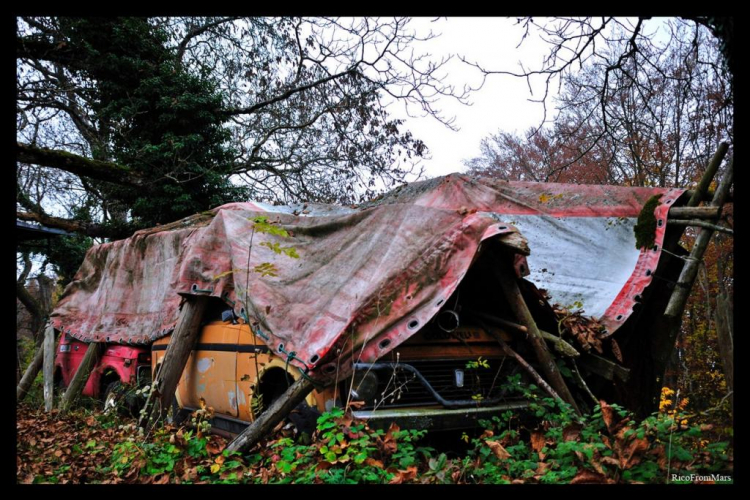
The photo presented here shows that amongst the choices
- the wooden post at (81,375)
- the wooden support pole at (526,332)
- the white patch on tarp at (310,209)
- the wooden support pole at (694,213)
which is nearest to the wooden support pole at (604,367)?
the wooden support pole at (526,332)

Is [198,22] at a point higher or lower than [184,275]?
higher

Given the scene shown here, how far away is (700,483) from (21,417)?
913cm

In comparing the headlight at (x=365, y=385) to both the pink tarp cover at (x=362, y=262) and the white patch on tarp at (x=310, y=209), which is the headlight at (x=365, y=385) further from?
the white patch on tarp at (x=310, y=209)

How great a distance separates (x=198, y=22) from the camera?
21594 millimetres

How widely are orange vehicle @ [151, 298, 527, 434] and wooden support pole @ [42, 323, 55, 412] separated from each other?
178 inches

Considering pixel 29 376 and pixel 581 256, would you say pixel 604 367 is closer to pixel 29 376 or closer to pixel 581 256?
pixel 581 256

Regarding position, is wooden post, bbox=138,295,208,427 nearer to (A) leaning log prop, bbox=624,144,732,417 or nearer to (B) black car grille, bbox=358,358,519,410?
(B) black car grille, bbox=358,358,519,410

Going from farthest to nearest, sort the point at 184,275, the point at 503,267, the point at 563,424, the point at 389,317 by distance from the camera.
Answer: the point at 184,275 → the point at 503,267 → the point at 389,317 → the point at 563,424

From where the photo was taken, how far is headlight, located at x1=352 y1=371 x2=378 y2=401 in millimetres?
5328

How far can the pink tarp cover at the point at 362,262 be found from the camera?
5.53 meters

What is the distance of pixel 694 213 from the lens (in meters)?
6.56

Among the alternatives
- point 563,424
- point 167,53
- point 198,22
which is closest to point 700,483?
point 563,424

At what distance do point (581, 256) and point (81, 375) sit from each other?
7.82 meters
